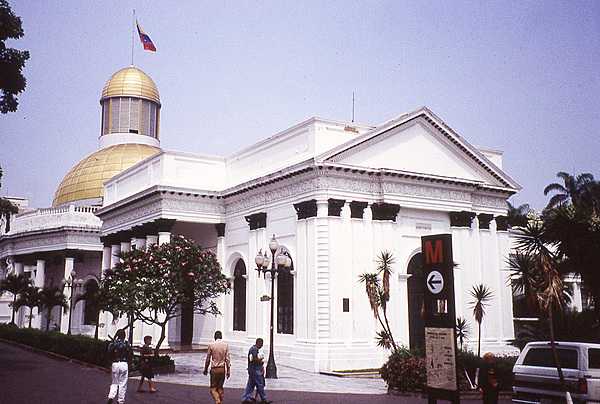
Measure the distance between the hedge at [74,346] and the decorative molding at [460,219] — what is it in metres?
14.5

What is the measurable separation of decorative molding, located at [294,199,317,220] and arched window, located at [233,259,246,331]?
6233mm

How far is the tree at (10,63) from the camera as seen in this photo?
66.0 feet

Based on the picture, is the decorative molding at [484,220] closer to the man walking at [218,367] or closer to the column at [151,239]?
the column at [151,239]

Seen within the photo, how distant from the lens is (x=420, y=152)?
97.0 ft

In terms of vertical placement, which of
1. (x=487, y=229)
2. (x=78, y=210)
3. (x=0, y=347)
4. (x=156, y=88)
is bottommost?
(x=0, y=347)

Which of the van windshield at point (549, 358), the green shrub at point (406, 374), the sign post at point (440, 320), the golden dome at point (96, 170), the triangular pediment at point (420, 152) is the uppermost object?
the golden dome at point (96, 170)

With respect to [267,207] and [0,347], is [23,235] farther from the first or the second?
[267,207]

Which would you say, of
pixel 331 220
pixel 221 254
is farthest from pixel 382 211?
pixel 221 254

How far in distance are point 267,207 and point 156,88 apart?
32.8 m

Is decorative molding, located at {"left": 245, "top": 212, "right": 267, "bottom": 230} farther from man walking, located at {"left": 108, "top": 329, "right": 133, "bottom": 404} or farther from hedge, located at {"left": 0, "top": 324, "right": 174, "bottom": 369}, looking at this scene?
man walking, located at {"left": 108, "top": 329, "right": 133, "bottom": 404}

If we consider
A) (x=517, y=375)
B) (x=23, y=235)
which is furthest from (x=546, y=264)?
(x=23, y=235)

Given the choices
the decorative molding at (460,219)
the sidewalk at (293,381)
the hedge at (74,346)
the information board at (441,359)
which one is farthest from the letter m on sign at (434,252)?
the decorative molding at (460,219)

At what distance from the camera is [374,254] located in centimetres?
2723

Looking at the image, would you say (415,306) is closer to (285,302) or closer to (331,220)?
(285,302)
